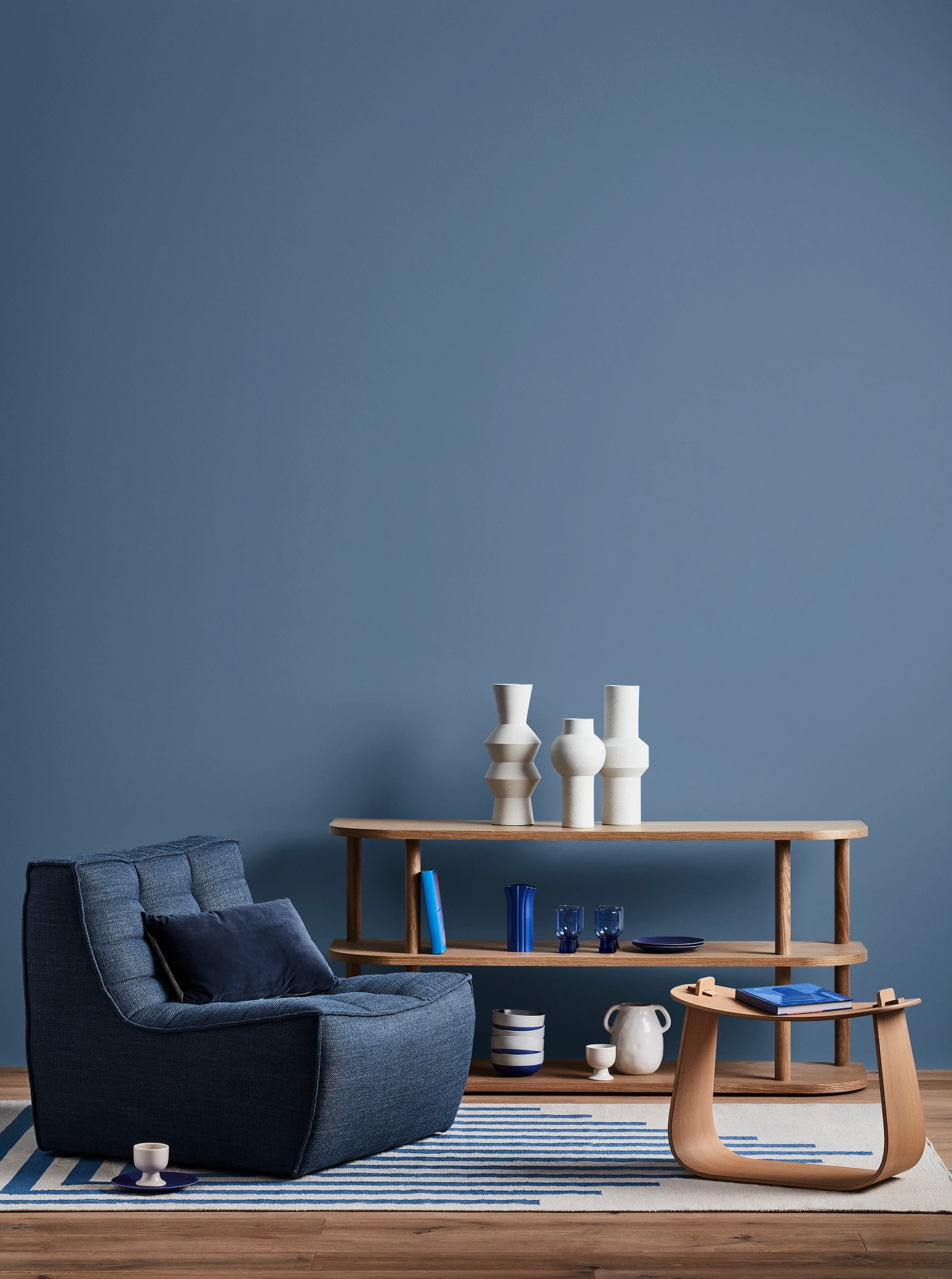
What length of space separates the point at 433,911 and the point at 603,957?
0.48 metres

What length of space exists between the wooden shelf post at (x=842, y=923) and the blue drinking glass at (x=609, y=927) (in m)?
0.62

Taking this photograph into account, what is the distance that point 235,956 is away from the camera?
312 cm

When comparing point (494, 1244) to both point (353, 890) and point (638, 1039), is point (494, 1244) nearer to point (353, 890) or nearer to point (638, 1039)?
point (638, 1039)

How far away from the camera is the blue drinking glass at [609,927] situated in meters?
3.66

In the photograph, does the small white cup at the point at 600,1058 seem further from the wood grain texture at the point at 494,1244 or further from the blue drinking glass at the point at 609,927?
the wood grain texture at the point at 494,1244

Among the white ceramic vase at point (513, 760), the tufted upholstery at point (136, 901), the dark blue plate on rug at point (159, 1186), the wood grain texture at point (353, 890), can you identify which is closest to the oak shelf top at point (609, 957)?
the wood grain texture at point (353, 890)

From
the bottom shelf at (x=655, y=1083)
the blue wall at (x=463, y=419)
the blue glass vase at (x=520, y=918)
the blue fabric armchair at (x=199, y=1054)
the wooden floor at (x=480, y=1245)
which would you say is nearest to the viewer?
the wooden floor at (x=480, y=1245)

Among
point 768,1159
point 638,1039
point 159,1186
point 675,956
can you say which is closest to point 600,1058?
point 638,1039

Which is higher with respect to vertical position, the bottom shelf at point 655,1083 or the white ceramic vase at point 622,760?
the white ceramic vase at point 622,760

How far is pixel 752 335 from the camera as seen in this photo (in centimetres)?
409

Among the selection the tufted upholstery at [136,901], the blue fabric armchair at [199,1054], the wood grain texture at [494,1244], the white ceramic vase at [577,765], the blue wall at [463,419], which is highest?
the blue wall at [463,419]

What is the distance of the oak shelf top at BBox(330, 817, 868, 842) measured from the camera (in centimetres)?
360

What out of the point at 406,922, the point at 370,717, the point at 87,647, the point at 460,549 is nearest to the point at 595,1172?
the point at 406,922

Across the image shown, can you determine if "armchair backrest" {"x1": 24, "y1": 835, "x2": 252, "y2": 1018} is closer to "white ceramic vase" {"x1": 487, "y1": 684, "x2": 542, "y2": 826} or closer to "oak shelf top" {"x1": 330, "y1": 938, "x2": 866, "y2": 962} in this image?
"oak shelf top" {"x1": 330, "y1": 938, "x2": 866, "y2": 962}
